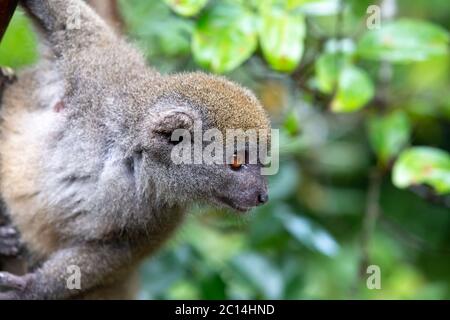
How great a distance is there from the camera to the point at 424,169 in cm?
468

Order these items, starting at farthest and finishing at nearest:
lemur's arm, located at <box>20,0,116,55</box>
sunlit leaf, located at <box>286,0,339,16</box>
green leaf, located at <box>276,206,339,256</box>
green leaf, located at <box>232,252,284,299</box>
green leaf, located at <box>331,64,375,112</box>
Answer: green leaf, located at <box>232,252,284,299</box> → green leaf, located at <box>276,206,339,256</box> → green leaf, located at <box>331,64,375,112</box> → sunlit leaf, located at <box>286,0,339,16</box> → lemur's arm, located at <box>20,0,116,55</box>

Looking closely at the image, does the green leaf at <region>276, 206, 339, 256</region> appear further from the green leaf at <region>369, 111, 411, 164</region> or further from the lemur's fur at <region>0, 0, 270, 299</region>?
the lemur's fur at <region>0, 0, 270, 299</region>

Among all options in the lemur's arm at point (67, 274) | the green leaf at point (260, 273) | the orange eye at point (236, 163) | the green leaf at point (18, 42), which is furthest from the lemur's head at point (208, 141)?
the green leaf at point (260, 273)

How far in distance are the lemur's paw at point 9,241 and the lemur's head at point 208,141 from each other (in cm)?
102

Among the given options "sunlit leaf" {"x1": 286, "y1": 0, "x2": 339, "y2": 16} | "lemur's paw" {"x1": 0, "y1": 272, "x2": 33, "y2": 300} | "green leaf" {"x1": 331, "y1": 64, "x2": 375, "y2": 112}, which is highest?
"sunlit leaf" {"x1": 286, "y1": 0, "x2": 339, "y2": 16}

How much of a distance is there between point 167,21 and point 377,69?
200cm

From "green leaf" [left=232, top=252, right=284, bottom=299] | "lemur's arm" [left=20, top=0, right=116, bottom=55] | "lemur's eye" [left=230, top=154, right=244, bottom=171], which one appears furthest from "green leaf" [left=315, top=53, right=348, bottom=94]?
"green leaf" [left=232, top=252, right=284, bottom=299]

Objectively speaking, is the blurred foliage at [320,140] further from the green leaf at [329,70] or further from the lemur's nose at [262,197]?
the lemur's nose at [262,197]

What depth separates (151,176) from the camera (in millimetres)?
4102

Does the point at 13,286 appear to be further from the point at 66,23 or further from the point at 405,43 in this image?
the point at 405,43

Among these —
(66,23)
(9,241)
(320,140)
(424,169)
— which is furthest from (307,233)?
(66,23)

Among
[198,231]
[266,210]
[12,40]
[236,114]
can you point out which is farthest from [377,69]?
[12,40]

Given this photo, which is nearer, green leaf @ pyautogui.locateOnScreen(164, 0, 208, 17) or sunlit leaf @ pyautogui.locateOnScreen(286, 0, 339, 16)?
green leaf @ pyautogui.locateOnScreen(164, 0, 208, 17)

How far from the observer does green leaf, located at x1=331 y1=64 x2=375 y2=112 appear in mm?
4715
